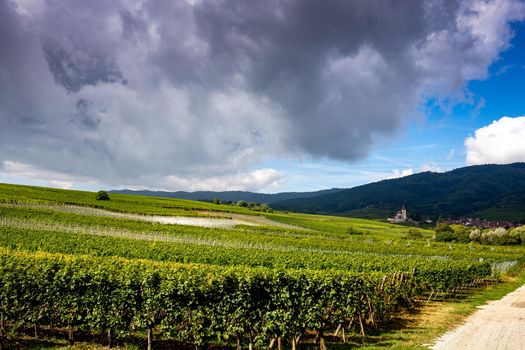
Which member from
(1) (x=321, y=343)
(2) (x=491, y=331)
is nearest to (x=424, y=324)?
Answer: (2) (x=491, y=331)

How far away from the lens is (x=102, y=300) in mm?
16156

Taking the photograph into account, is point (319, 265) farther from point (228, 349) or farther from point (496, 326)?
point (228, 349)

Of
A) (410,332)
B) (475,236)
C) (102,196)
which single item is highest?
(102,196)

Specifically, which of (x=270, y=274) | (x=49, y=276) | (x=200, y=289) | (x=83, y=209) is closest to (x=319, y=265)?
(x=270, y=274)

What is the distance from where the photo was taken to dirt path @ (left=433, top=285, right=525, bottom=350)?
1784 cm

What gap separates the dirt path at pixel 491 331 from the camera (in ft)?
58.5

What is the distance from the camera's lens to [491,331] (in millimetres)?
20719

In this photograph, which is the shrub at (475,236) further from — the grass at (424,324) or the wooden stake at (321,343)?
the wooden stake at (321,343)

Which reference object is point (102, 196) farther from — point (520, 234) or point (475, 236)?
point (520, 234)

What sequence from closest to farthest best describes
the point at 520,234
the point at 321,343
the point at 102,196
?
the point at 321,343 → the point at 520,234 → the point at 102,196

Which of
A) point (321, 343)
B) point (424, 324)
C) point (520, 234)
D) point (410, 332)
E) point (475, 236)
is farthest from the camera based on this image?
point (475, 236)

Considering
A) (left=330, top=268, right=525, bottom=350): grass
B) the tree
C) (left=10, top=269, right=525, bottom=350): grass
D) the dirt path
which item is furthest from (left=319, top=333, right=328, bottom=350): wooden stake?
the tree

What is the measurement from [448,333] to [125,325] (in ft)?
56.2

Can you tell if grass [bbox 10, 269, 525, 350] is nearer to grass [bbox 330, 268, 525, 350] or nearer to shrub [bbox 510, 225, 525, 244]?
grass [bbox 330, 268, 525, 350]
